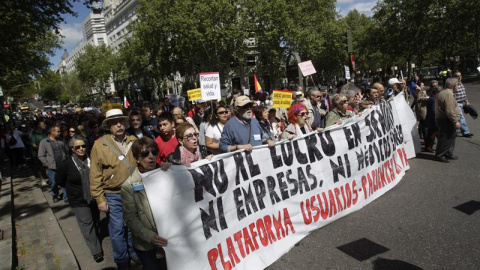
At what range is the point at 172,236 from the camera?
2.94m

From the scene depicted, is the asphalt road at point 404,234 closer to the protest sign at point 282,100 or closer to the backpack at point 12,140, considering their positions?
the protest sign at point 282,100

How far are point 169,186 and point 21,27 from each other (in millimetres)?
11481

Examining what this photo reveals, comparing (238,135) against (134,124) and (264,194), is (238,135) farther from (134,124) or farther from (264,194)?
(134,124)

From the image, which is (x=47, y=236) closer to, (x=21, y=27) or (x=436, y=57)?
(x=21, y=27)

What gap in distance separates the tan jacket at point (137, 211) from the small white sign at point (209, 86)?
5933mm

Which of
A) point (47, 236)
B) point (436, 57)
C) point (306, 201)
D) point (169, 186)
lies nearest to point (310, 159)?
point (306, 201)

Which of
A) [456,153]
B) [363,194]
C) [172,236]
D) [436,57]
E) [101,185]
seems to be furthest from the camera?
[436,57]

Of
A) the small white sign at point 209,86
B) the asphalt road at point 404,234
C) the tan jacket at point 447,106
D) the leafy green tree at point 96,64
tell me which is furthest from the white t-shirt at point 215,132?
the leafy green tree at point 96,64

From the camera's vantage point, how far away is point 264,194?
3762 millimetres

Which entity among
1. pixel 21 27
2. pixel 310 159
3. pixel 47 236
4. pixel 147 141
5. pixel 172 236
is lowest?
pixel 47 236

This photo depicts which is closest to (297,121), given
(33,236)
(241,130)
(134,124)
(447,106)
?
(241,130)

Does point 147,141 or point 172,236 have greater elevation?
point 147,141

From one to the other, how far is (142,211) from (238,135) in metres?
1.72

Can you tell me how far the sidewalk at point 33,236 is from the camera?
4.13m
